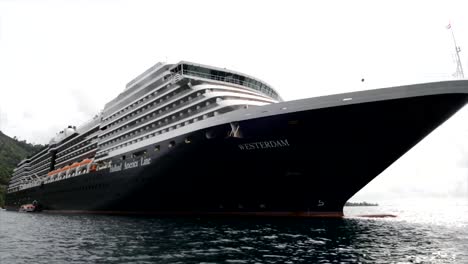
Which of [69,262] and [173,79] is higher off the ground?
[173,79]

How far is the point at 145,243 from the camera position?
545 inches

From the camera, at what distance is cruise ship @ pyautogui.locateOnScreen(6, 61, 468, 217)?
18312 mm

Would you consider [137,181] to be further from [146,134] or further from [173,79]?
[173,79]

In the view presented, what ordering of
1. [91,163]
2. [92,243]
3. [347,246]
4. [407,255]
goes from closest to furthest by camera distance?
[407,255], [347,246], [92,243], [91,163]

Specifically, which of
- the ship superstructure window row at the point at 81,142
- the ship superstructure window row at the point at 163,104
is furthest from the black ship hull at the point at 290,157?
the ship superstructure window row at the point at 81,142

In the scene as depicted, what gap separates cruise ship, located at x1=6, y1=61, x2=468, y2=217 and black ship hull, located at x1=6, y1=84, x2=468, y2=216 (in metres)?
0.06

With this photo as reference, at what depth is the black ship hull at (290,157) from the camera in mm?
18344

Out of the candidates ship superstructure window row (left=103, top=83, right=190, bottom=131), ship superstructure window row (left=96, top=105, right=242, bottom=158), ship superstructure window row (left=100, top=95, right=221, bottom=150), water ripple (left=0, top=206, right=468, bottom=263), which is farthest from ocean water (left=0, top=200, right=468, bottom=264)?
ship superstructure window row (left=103, top=83, right=190, bottom=131)

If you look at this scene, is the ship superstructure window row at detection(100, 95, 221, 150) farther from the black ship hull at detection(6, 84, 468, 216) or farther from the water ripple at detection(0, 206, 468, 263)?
the water ripple at detection(0, 206, 468, 263)

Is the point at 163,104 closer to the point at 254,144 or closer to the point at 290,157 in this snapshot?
the point at 254,144

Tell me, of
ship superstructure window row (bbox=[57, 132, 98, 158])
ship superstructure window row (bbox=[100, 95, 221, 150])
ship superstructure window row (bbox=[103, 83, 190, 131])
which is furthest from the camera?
ship superstructure window row (bbox=[57, 132, 98, 158])

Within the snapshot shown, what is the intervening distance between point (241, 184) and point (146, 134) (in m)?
12.0

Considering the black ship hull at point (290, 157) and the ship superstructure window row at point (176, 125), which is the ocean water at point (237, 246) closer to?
the black ship hull at point (290, 157)

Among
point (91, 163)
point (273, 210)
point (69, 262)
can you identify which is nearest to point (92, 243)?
point (69, 262)
